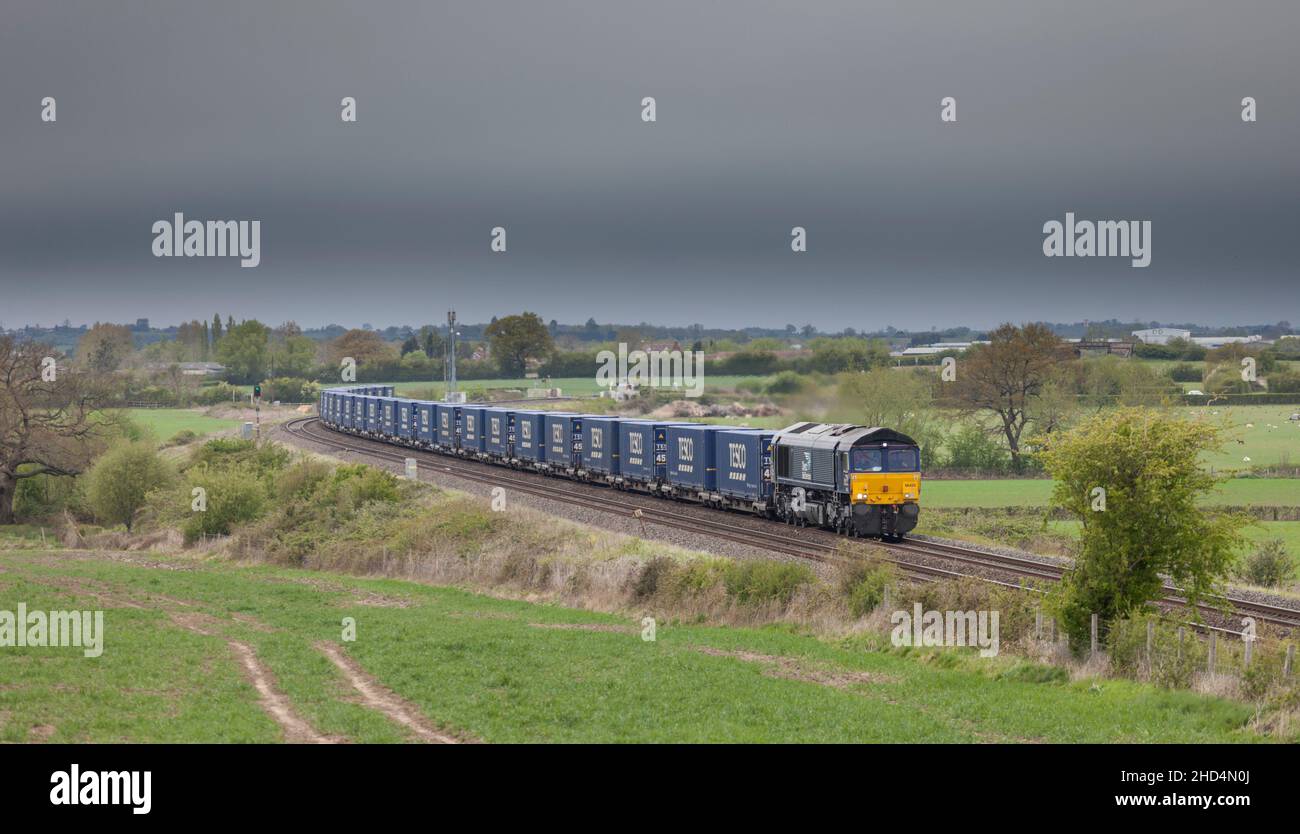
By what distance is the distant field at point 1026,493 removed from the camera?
72562 mm

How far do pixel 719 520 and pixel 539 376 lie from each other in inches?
4745

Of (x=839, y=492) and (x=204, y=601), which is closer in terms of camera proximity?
(x=204, y=601)

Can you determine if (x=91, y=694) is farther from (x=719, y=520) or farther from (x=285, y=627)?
(x=719, y=520)

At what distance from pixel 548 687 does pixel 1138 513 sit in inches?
511

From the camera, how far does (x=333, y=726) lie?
777 inches

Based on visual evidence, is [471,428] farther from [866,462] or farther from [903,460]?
[903,460]

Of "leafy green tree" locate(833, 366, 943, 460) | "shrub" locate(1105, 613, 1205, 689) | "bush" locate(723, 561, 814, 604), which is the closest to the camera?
"shrub" locate(1105, 613, 1205, 689)

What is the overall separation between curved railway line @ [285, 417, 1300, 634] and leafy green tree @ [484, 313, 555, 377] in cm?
9550

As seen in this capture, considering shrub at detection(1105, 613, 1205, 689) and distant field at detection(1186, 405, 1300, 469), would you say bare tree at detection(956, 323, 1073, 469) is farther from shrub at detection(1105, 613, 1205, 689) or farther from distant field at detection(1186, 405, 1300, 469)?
shrub at detection(1105, 613, 1205, 689)

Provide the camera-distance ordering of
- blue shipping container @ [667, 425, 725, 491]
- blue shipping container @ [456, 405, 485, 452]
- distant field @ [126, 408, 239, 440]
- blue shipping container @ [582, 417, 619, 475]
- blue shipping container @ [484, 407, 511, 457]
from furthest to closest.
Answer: distant field @ [126, 408, 239, 440] < blue shipping container @ [456, 405, 485, 452] < blue shipping container @ [484, 407, 511, 457] < blue shipping container @ [582, 417, 619, 475] < blue shipping container @ [667, 425, 725, 491]

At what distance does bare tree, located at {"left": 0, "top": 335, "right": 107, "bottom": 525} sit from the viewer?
74562mm

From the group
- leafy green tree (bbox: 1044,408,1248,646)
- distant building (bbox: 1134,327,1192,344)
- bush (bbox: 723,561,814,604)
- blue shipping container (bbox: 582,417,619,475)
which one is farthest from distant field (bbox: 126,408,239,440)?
distant building (bbox: 1134,327,1192,344)

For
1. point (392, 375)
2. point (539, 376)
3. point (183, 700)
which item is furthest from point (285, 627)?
point (392, 375)

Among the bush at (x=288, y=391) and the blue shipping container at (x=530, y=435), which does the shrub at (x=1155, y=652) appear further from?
the bush at (x=288, y=391)
